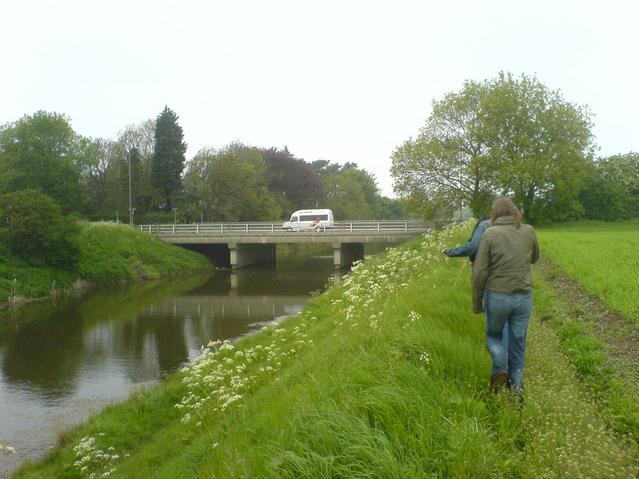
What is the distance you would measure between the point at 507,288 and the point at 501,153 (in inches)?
1570

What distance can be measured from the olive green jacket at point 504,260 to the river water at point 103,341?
8.60m

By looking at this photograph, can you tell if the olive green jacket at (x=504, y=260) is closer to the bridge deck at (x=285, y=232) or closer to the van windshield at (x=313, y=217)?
the bridge deck at (x=285, y=232)

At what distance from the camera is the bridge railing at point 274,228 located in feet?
149

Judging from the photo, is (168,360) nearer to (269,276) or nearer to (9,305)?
(9,305)

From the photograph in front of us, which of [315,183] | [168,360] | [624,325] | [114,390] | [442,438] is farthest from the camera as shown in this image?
[315,183]

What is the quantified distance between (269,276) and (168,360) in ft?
87.6

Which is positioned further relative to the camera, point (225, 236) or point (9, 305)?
point (225, 236)

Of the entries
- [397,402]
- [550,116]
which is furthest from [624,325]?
[550,116]

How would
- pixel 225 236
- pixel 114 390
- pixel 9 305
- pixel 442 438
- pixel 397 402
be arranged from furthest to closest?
pixel 225 236 → pixel 9 305 → pixel 114 390 → pixel 397 402 → pixel 442 438

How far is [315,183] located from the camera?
7712 centimetres

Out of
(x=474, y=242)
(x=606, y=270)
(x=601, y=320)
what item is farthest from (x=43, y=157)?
(x=474, y=242)

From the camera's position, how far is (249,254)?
5291 cm

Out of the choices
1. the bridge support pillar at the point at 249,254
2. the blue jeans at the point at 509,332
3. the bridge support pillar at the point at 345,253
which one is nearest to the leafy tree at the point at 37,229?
the bridge support pillar at the point at 249,254

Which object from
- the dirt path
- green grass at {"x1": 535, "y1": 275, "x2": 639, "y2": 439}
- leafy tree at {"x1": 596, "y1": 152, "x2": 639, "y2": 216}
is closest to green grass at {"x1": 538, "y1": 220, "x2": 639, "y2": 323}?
the dirt path
